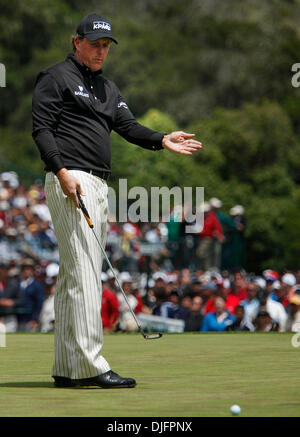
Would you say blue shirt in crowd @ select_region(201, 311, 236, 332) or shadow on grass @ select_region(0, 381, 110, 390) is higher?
blue shirt in crowd @ select_region(201, 311, 236, 332)

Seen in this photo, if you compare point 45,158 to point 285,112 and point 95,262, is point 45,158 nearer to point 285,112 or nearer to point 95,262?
point 95,262

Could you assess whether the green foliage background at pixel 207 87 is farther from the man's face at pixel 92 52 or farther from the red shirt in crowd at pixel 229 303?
the man's face at pixel 92 52

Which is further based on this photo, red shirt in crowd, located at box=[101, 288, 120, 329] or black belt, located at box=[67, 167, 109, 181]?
red shirt in crowd, located at box=[101, 288, 120, 329]

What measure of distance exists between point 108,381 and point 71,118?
1586 millimetres

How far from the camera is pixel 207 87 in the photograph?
5281 cm

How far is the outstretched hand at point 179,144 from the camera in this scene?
662 centimetres

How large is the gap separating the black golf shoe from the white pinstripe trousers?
0.03 metres

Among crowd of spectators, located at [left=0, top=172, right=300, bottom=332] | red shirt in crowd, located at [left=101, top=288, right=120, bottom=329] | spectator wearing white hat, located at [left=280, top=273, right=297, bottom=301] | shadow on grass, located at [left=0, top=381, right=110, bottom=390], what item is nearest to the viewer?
shadow on grass, located at [left=0, top=381, right=110, bottom=390]

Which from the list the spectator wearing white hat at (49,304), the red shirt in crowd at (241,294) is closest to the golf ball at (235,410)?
the spectator wearing white hat at (49,304)

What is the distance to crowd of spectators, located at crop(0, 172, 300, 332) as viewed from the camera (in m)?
15.9

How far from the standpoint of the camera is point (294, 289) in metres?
17.8

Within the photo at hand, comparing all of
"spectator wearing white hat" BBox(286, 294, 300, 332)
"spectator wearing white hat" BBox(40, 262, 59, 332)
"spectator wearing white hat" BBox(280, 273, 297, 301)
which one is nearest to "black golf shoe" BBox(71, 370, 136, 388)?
"spectator wearing white hat" BBox(286, 294, 300, 332)

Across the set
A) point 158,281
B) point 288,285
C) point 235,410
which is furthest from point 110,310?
point 235,410

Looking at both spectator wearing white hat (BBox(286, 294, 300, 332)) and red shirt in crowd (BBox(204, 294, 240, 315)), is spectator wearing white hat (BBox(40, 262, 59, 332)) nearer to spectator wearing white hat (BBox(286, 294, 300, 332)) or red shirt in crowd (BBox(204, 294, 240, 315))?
red shirt in crowd (BBox(204, 294, 240, 315))
